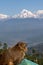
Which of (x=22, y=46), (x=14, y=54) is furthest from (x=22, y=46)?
(x=14, y=54)

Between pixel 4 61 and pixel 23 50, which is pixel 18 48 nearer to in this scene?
pixel 23 50

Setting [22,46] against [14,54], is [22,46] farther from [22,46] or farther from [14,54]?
[14,54]

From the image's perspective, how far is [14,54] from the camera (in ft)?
23.8

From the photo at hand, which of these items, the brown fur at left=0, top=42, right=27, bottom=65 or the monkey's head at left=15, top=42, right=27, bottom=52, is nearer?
the brown fur at left=0, top=42, right=27, bottom=65

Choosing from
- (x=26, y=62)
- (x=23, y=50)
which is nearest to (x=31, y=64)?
(x=26, y=62)

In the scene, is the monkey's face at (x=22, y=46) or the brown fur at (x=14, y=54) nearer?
the brown fur at (x=14, y=54)

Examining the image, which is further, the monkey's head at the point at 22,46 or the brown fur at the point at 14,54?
the monkey's head at the point at 22,46

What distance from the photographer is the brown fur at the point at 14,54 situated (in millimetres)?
6816

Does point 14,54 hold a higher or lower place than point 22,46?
lower

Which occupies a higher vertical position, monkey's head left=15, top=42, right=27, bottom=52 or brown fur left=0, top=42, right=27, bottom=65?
monkey's head left=15, top=42, right=27, bottom=52

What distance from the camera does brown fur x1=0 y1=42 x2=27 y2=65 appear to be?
682 centimetres

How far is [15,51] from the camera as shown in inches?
287

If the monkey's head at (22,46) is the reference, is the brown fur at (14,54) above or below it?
below

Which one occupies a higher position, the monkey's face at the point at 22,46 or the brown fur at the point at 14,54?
the monkey's face at the point at 22,46
